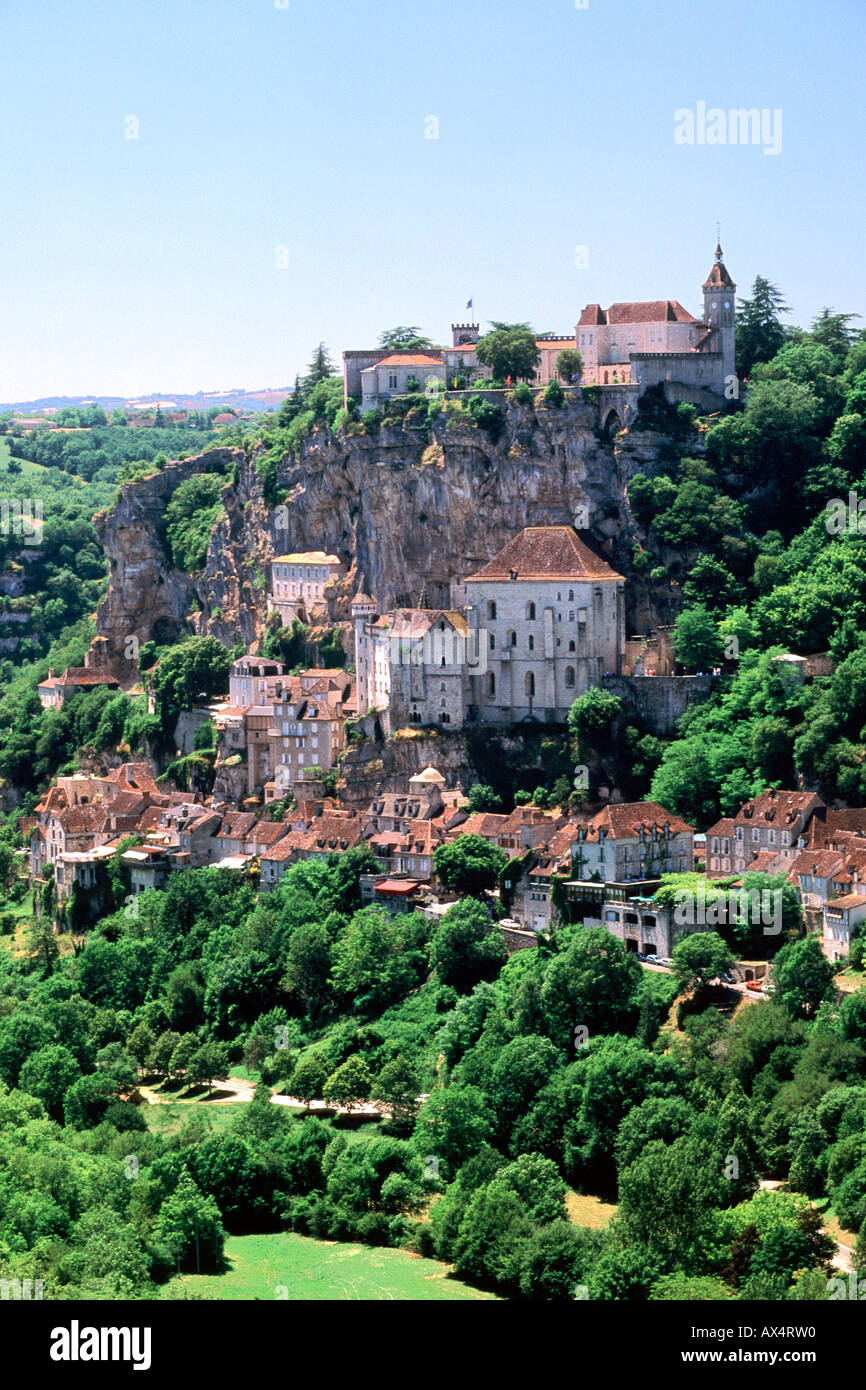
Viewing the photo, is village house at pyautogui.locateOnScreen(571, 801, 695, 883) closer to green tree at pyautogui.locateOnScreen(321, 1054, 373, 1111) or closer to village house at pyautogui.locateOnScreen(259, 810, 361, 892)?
green tree at pyautogui.locateOnScreen(321, 1054, 373, 1111)

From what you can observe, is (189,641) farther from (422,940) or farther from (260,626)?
(422,940)

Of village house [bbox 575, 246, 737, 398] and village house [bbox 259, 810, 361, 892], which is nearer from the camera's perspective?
village house [bbox 259, 810, 361, 892]

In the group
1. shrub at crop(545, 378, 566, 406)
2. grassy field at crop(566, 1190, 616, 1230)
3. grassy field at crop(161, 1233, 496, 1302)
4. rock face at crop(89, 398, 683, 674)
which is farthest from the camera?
shrub at crop(545, 378, 566, 406)

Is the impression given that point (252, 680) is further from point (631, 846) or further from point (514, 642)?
point (631, 846)

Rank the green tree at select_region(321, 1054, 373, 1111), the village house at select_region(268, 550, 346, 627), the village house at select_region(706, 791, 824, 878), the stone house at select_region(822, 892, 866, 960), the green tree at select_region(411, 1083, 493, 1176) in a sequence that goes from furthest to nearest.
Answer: the village house at select_region(268, 550, 346, 627) → the village house at select_region(706, 791, 824, 878) → the green tree at select_region(321, 1054, 373, 1111) → the stone house at select_region(822, 892, 866, 960) → the green tree at select_region(411, 1083, 493, 1176)

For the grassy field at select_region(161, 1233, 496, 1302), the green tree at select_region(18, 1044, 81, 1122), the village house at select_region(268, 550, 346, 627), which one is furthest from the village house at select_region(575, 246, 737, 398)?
the grassy field at select_region(161, 1233, 496, 1302)

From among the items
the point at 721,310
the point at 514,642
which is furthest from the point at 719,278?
the point at 514,642
